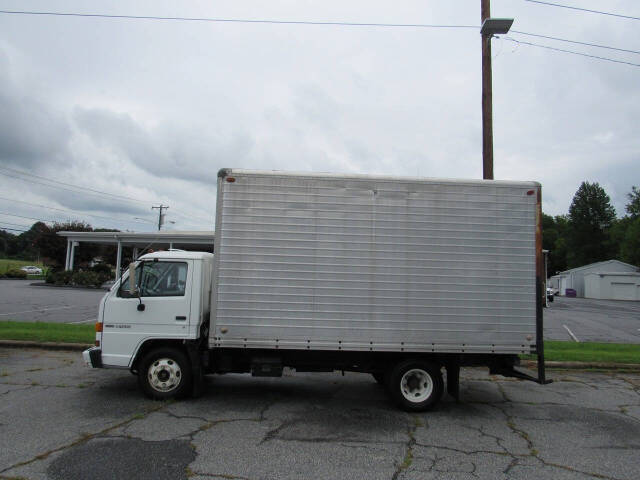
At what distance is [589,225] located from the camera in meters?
86.4

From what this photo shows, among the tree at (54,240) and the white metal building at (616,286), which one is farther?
the white metal building at (616,286)

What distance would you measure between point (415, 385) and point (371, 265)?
1768 mm

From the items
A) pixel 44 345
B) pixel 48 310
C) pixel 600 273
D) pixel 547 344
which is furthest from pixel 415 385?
pixel 600 273

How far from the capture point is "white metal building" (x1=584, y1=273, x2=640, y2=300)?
55.1 metres

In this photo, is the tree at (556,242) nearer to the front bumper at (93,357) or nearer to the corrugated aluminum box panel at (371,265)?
the corrugated aluminum box panel at (371,265)

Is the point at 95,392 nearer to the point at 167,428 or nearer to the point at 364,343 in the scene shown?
the point at 167,428

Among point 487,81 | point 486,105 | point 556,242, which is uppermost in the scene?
point 556,242

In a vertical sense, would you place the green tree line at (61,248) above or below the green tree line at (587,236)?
below

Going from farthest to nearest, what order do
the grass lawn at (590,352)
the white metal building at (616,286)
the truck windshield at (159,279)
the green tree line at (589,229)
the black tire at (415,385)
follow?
the green tree line at (589,229), the white metal building at (616,286), the grass lawn at (590,352), the truck windshield at (159,279), the black tire at (415,385)

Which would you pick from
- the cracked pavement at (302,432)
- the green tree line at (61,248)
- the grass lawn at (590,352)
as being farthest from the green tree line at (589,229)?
the cracked pavement at (302,432)

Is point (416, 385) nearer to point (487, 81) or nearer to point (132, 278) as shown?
point (132, 278)

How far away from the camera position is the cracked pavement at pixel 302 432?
4465 millimetres

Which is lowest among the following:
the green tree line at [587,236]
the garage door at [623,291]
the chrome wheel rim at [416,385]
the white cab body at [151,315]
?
the chrome wheel rim at [416,385]

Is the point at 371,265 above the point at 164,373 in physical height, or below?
above
